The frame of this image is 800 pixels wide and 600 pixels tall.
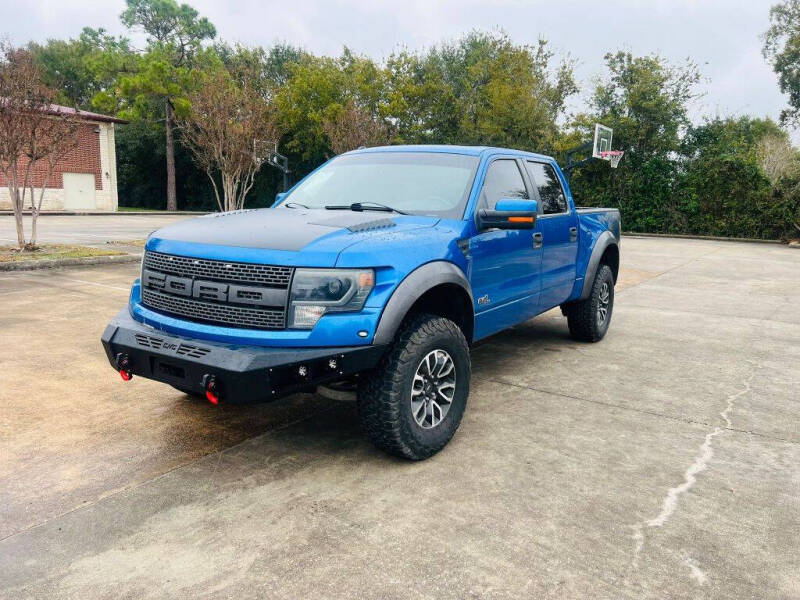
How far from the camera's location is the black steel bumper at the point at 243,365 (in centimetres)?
295

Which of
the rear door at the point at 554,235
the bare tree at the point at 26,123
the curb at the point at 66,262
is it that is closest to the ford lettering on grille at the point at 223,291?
the rear door at the point at 554,235

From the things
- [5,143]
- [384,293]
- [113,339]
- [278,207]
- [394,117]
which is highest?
[394,117]

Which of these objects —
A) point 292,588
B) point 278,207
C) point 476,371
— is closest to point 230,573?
point 292,588

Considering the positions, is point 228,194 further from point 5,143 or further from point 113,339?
point 113,339

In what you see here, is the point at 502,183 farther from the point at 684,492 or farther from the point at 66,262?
the point at 66,262

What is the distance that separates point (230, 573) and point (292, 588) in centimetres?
28

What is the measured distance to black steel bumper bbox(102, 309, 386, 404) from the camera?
9.66ft

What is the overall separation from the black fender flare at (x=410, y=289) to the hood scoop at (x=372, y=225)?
36 centimetres

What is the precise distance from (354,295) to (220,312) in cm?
72

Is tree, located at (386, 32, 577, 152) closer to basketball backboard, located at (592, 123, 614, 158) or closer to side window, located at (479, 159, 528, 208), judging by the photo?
basketball backboard, located at (592, 123, 614, 158)

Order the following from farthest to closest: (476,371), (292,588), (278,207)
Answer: (476,371) < (278,207) < (292,588)

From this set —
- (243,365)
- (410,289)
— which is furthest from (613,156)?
(243,365)

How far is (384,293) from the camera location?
321cm

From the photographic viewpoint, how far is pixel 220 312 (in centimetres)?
326
